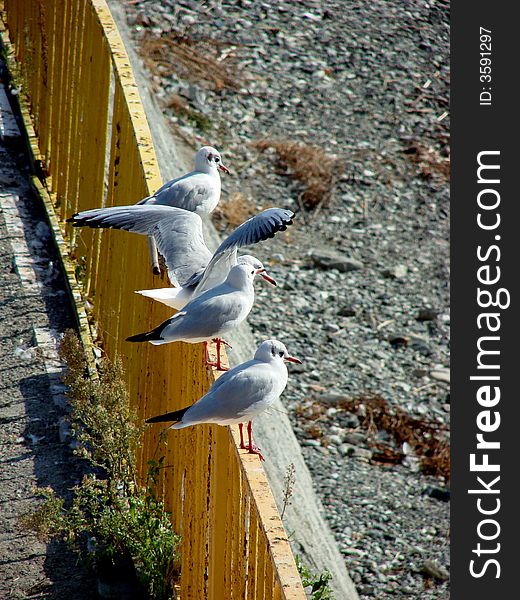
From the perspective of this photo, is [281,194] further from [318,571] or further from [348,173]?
[318,571]

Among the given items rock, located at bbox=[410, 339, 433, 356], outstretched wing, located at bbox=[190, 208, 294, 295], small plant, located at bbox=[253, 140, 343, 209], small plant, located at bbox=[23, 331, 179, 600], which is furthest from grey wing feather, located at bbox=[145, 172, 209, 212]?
small plant, located at bbox=[253, 140, 343, 209]

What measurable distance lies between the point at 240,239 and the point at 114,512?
123cm

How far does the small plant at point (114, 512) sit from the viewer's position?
4.24 m

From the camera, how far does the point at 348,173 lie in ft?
41.1

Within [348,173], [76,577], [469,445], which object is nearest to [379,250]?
[348,173]

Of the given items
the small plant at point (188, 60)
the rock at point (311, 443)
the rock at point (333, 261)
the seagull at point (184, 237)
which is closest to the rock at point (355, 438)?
the rock at point (311, 443)

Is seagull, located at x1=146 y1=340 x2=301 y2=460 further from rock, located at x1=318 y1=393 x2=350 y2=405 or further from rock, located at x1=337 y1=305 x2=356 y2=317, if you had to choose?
rock, located at x1=337 y1=305 x2=356 y2=317

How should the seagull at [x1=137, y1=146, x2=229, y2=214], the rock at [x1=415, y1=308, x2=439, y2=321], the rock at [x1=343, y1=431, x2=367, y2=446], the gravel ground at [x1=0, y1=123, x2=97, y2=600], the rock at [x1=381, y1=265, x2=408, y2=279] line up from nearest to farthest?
1. the gravel ground at [x1=0, y1=123, x2=97, y2=600]
2. the seagull at [x1=137, y1=146, x2=229, y2=214]
3. the rock at [x1=343, y1=431, x2=367, y2=446]
4. the rock at [x1=415, y1=308, x2=439, y2=321]
5. the rock at [x1=381, y1=265, x2=408, y2=279]

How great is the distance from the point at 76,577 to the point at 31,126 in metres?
3.96

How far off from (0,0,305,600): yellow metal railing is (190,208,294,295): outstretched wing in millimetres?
264

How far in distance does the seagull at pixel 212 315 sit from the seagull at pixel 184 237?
0.28 feet

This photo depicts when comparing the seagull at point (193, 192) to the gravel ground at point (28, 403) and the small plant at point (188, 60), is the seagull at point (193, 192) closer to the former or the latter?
the gravel ground at point (28, 403)

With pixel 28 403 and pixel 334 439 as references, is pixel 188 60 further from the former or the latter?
pixel 28 403

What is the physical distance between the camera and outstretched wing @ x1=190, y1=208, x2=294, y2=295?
14.8 ft
